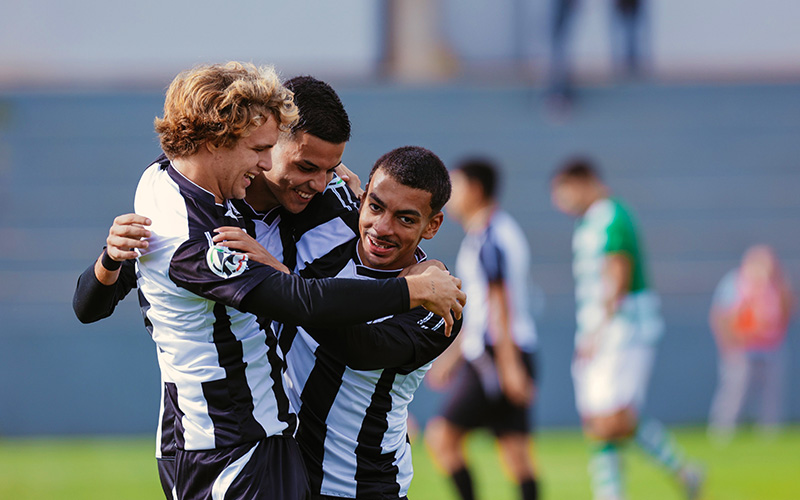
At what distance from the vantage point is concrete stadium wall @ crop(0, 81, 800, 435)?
1302 cm

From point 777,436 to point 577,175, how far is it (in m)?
5.87

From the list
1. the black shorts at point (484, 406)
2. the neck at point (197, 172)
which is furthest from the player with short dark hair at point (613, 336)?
the neck at point (197, 172)

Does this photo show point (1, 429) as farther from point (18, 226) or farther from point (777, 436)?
point (777, 436)

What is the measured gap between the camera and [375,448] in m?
2.88

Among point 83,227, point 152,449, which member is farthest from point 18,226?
point 152,449

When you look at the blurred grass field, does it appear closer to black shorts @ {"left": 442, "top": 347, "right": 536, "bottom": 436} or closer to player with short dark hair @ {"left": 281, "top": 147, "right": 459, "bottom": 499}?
black shorts @ {"left": 442, "top": 347, "right": 536, "bottom": 436}

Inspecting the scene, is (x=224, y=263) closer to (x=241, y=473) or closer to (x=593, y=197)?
(x=241, y=473)

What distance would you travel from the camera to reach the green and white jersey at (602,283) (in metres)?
6.82

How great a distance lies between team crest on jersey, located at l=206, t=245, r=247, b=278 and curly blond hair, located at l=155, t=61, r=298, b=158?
304 millimetres

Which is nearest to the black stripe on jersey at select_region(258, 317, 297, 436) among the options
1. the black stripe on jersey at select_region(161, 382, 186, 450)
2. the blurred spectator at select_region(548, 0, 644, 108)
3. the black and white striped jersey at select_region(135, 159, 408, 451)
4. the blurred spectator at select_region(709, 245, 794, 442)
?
the black and white striped jersey at select_region(135, 159, 408, 451)

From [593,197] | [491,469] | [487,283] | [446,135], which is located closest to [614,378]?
[487,283]

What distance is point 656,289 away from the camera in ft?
43.5

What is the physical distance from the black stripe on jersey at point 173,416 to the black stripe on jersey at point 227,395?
0.37 feet

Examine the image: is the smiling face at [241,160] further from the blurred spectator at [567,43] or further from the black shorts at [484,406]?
the blurred spectator at [567,43]
